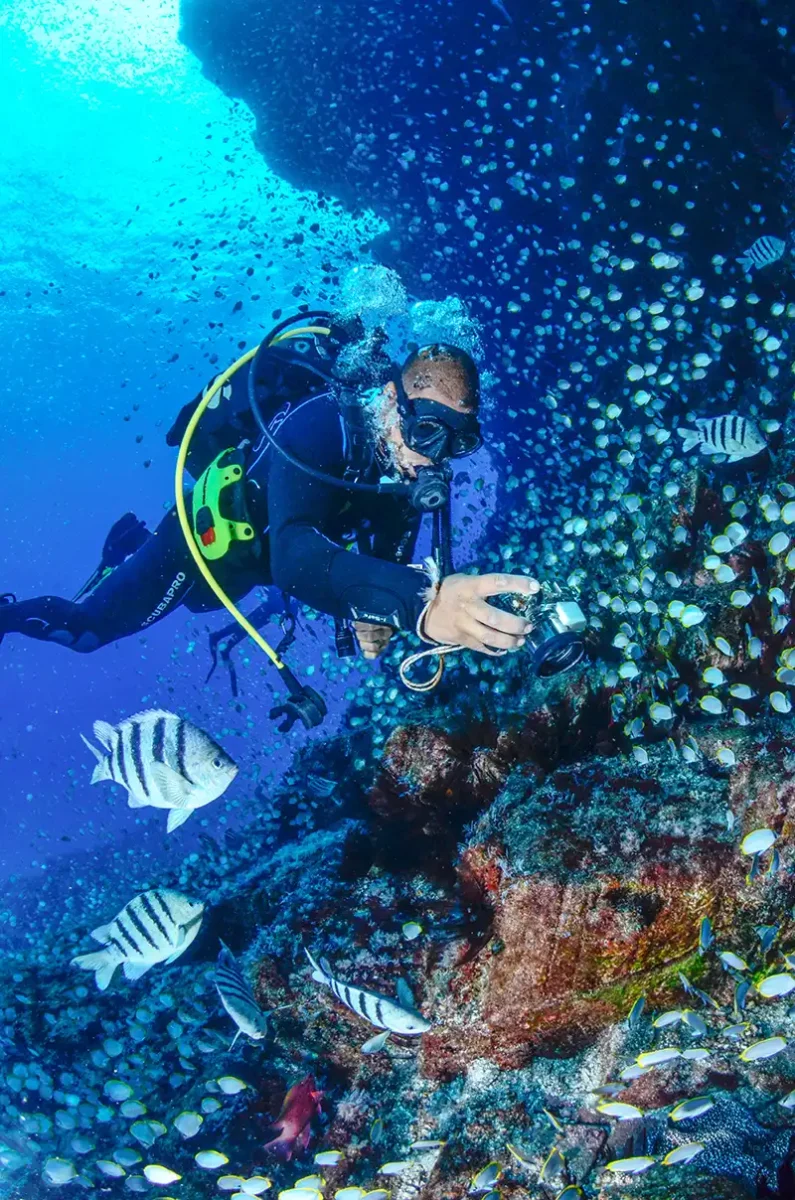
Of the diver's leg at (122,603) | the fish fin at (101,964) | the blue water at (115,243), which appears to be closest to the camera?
the fish fin at (101,964)

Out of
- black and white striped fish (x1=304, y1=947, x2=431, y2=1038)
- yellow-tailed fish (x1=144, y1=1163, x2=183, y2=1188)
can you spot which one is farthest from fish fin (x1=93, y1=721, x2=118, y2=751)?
yellow-tailed fish (x1=144, y1=1163, x2=183, y2=1188)

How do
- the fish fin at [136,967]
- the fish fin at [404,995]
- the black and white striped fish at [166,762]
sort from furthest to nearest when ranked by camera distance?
1. the fish fin at [136,967]
2. the black and white striped fish at [166,762]
3. the fish fin at [404,995]

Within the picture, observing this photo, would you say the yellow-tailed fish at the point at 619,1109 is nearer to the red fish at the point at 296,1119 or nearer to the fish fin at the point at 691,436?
the red fish at the point at 296,1119

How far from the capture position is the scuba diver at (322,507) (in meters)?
2.97

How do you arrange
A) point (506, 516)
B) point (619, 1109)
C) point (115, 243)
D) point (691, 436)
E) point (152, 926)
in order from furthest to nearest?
point (115, 243), point (506, 516), point (691, 436), point (152, 926), point (619, 1109)

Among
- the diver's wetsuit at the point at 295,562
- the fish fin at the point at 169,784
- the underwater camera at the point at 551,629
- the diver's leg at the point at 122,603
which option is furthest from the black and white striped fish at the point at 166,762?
the diver's leg at the point at 122,603

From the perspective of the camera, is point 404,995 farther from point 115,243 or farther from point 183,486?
point 115,243

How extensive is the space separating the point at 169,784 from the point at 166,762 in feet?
0.49

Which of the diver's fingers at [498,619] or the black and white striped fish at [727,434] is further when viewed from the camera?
the black and white striped fish at [727,434]

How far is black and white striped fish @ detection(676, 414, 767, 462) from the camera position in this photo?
17.6ft

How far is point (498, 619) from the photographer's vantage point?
2.50 metres

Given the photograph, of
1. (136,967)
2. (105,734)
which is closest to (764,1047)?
(105,734)

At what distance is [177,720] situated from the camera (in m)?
4.00

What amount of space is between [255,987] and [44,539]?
187 feet
